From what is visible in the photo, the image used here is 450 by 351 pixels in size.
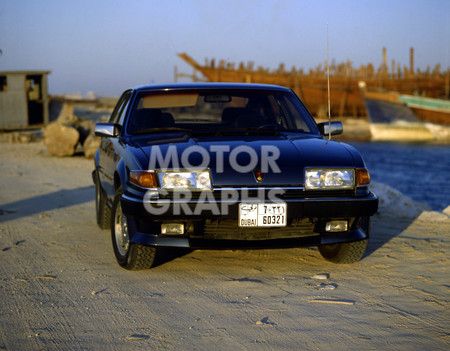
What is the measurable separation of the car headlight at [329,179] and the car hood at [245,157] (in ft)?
0.15

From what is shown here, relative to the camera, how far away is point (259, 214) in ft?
13.7

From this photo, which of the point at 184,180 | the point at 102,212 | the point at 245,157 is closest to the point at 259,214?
the point at 245,157

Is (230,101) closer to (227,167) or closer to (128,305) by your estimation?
(227,167)

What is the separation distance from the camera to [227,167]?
4.26 m

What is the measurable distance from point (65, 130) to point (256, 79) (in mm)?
43667

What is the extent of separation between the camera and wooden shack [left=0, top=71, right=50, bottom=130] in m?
25.7

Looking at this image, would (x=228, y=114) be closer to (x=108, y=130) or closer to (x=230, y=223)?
(x=108, y=130)

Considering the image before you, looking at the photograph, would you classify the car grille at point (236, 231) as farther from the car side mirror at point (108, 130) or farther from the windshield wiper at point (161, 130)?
the car side mirror at point (108, 130)

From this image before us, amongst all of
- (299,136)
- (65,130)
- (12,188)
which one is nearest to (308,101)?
(65,130)

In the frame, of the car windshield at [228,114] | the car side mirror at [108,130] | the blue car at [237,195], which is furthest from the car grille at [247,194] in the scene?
the car side mirror at [108,130]

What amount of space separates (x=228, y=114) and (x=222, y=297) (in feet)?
7.08

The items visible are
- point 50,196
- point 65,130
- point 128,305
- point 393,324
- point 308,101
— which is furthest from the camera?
point 308,101

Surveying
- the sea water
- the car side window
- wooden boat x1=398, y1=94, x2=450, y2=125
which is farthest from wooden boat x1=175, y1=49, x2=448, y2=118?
the car side window

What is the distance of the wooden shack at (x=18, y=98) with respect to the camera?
84.4 ft
